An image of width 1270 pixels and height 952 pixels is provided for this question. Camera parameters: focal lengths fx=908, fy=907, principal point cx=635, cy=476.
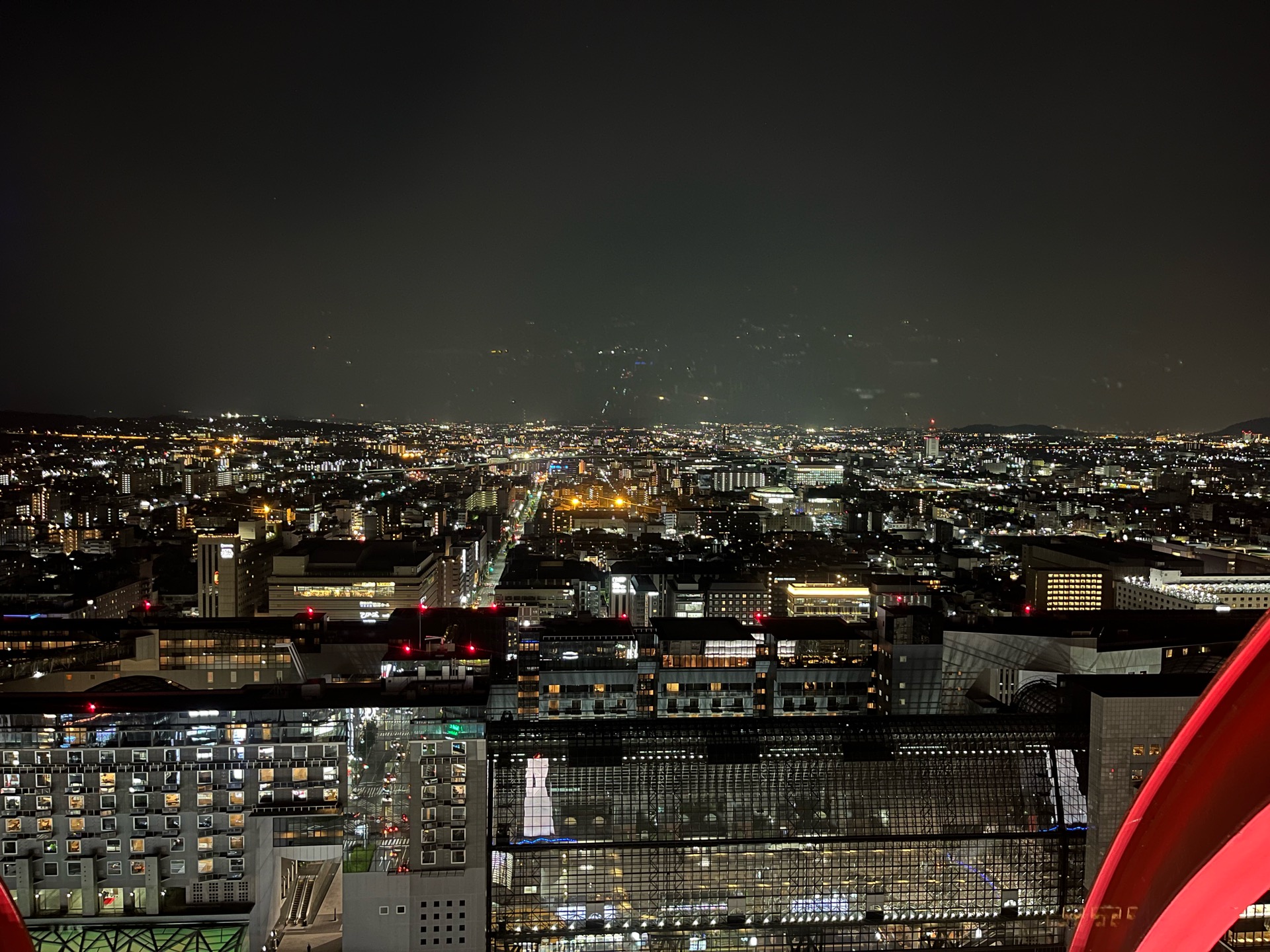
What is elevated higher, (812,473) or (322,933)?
(812,473)

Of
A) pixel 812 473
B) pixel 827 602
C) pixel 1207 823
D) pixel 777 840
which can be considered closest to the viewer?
pixel 1207 823

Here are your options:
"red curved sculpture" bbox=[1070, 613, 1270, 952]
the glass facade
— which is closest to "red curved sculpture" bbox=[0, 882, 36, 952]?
"red curved sculpture" bbox=[1070, 613, 1270, 952]

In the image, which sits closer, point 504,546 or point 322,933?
point 322,933

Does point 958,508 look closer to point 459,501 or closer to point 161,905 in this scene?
point 459,501

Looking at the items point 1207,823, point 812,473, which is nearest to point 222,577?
point 1207,823

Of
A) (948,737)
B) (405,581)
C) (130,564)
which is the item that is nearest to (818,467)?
(405,581)

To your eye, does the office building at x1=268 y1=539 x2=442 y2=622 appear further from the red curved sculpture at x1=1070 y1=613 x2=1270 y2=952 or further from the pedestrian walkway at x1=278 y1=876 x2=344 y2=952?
the red curved sculpture at x1=1070 y1=613 x2=1270 y2=952

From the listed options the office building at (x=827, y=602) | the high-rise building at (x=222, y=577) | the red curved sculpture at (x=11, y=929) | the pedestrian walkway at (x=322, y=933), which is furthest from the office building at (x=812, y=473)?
the red curved sculpture at (x=11, y=929)

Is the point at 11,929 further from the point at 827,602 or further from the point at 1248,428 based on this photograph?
the point at 1248,428
